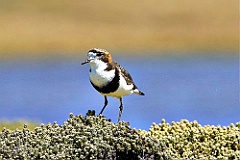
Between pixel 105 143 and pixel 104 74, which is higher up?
pixel 104 74

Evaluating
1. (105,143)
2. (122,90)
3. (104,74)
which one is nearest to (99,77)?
(104,74)

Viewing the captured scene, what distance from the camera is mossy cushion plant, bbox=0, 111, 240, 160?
5559 mm

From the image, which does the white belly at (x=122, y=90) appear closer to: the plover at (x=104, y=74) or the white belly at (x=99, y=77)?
the plover at (x=104, y=74)

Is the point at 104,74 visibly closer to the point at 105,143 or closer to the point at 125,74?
the point at 125,74

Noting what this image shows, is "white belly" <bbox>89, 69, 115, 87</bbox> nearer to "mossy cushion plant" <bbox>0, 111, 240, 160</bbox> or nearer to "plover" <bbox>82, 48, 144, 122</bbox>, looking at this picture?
"plover" <bbox>82, 48, 144, 122</bbox>

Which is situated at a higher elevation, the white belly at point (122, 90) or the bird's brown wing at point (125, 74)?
the bird's brown wing at point (125, 74)

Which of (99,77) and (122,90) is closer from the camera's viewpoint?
(99,77)

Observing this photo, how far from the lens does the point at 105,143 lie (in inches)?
222

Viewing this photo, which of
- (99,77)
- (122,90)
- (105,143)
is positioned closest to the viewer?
(105,143)

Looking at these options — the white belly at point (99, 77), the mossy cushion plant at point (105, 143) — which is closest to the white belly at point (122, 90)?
the white belly at point (99, 77)

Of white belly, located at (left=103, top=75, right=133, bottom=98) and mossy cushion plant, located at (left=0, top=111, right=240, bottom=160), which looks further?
white belly, located at (left=103, top=75, right=133, bottom=98)

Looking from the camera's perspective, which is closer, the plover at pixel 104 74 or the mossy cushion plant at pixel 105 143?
the mossy cushion plant at pixel 105 143

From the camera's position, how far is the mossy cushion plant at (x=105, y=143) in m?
5.56

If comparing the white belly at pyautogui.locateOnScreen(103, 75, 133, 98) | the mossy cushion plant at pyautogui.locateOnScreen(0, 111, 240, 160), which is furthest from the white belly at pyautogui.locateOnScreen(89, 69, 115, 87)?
the mossy cushion plant at pyautogui.locateOnScreen(0, 111, 240, 160)
